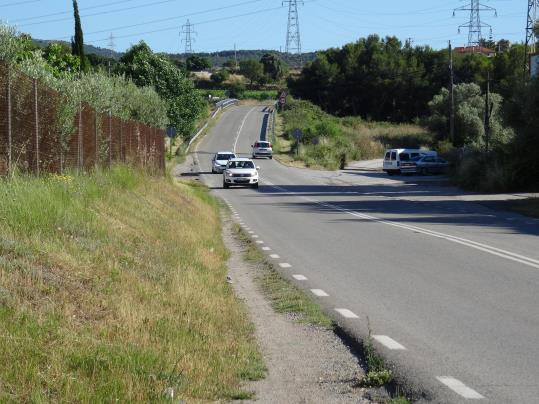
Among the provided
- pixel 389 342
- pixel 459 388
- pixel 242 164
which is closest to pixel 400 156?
pixel 242 164

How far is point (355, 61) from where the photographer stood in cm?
12669

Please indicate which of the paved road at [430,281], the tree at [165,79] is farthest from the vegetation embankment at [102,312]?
the tree at [165,79]

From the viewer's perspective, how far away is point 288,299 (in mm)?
11750

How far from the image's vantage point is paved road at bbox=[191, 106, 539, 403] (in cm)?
759

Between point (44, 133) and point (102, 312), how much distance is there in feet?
27.7

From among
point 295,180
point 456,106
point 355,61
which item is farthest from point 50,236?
point 355,61

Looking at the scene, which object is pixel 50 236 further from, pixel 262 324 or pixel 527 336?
pixel 527 336

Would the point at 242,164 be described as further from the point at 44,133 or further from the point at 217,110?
the point at 217,110

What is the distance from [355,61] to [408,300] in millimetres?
117605

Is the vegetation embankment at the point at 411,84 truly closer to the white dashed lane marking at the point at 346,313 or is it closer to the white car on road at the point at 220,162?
the white car on road at the point at 220,162

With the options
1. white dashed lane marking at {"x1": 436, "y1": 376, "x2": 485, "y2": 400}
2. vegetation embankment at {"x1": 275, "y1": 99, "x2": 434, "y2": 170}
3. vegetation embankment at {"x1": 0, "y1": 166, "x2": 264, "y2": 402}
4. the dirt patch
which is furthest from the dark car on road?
white dashed lane marking at {"x1": 436, "y1": 376, "x2": 485, "y2": 400}

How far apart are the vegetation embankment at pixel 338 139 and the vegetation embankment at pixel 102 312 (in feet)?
216

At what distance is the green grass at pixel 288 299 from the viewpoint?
10.3m

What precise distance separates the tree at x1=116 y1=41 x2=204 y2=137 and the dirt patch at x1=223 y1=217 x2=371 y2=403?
57.4 m
